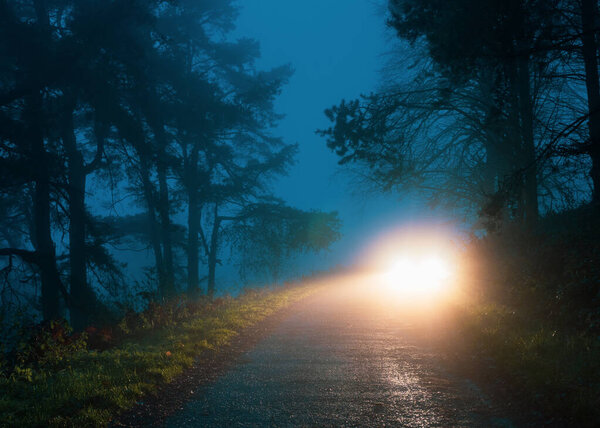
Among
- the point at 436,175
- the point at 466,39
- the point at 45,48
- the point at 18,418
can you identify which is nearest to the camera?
the point at 18,418

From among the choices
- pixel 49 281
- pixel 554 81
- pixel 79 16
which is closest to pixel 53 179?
pixel 49 281

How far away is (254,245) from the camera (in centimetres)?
2367

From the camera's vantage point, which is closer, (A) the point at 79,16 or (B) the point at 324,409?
(B) the point at 324,409

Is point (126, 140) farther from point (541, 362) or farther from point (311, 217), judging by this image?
point (541, 362)

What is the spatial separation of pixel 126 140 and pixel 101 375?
9103mm

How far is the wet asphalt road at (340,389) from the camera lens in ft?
15.9

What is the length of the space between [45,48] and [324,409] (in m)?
11.6

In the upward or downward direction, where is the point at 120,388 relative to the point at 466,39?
downward

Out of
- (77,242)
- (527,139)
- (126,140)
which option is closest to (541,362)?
(527,139)

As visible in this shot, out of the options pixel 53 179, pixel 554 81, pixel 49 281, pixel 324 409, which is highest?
pixel 554 81

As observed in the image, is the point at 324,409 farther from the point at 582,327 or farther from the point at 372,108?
the point at 372,108

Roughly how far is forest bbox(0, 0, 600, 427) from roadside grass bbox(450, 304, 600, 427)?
3cm

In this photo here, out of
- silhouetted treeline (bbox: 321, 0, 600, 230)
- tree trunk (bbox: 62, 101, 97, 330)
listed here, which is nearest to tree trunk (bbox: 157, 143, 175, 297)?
tree trunk (bbox: 62, 101, 97, 330)

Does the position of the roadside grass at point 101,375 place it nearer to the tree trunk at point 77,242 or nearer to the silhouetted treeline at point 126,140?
the tree trunk at point 77,242
